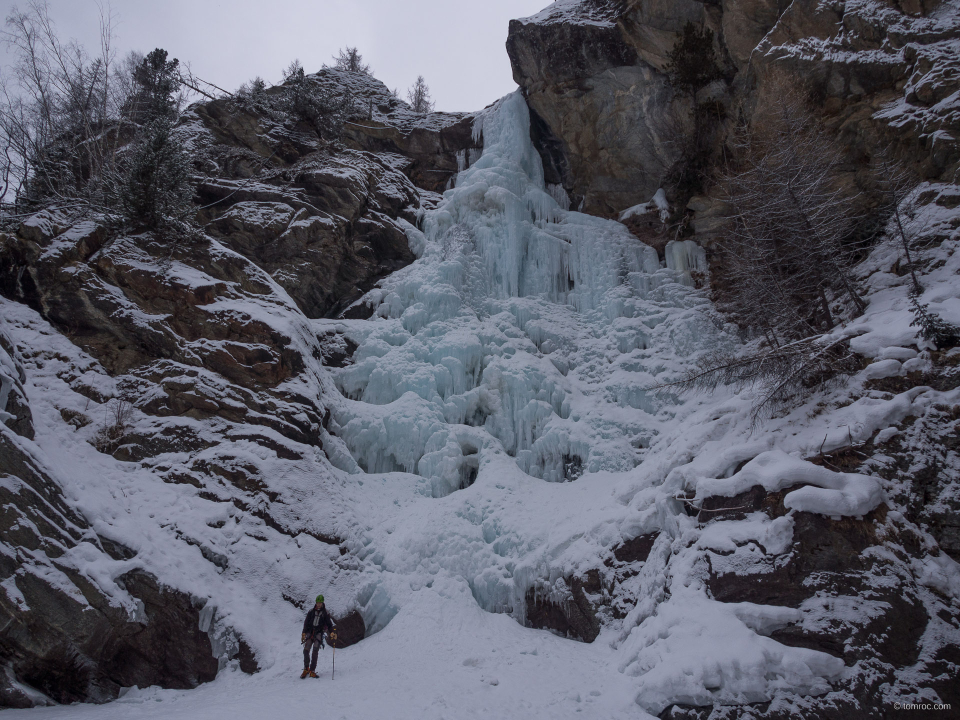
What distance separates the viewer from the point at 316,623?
7484mm

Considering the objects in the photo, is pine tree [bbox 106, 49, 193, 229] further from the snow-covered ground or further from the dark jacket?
the dark jacket

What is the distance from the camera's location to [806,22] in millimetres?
11695

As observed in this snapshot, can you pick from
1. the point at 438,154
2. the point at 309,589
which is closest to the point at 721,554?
the point at 309,589

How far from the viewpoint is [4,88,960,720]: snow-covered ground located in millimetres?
6340

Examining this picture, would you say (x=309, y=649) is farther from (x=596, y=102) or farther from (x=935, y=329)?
(x=596, y=102)

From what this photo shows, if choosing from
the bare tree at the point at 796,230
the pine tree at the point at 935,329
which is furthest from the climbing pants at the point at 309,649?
the bare tree at the point at 796,230

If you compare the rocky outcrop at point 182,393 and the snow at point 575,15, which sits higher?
the snow at point 575,15

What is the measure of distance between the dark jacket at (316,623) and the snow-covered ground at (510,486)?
2.31 ft

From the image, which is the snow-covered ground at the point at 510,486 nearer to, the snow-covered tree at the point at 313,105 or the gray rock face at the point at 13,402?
the gray rock face at the point at 13,402

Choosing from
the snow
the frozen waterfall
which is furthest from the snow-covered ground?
the snow

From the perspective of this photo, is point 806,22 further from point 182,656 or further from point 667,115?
point 182,656

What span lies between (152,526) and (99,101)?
15007 millimetres

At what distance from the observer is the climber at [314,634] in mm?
7293

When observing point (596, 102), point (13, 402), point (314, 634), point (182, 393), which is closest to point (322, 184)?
point (182, 393)
